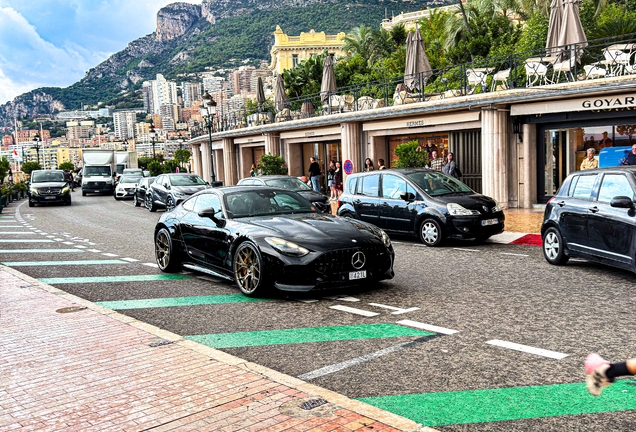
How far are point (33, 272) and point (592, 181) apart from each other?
9740 millimetres

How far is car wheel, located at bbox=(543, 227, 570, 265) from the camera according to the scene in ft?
34.5

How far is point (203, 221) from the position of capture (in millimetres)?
9969

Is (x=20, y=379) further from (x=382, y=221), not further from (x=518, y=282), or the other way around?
(x=382, y=221)

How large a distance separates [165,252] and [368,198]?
18.6ft

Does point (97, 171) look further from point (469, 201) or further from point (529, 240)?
point (529, 240)

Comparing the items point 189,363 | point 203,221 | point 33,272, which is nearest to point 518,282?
point 203,221

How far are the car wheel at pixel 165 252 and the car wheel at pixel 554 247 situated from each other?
6.22m

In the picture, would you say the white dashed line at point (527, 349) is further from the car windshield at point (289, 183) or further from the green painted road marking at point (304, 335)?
the car windshield at point (289, 183)

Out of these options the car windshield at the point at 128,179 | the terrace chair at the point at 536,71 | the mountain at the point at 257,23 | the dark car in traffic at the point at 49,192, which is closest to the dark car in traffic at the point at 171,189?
the dark car in traffic at the point at 49,192

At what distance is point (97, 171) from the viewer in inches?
1778

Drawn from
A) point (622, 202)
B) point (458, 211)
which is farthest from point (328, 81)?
point (622, 202)

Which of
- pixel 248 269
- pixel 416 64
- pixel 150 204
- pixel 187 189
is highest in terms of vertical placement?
pixel 416 64

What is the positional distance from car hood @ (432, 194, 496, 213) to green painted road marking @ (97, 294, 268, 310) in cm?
626

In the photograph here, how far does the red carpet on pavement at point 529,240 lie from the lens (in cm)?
1366
